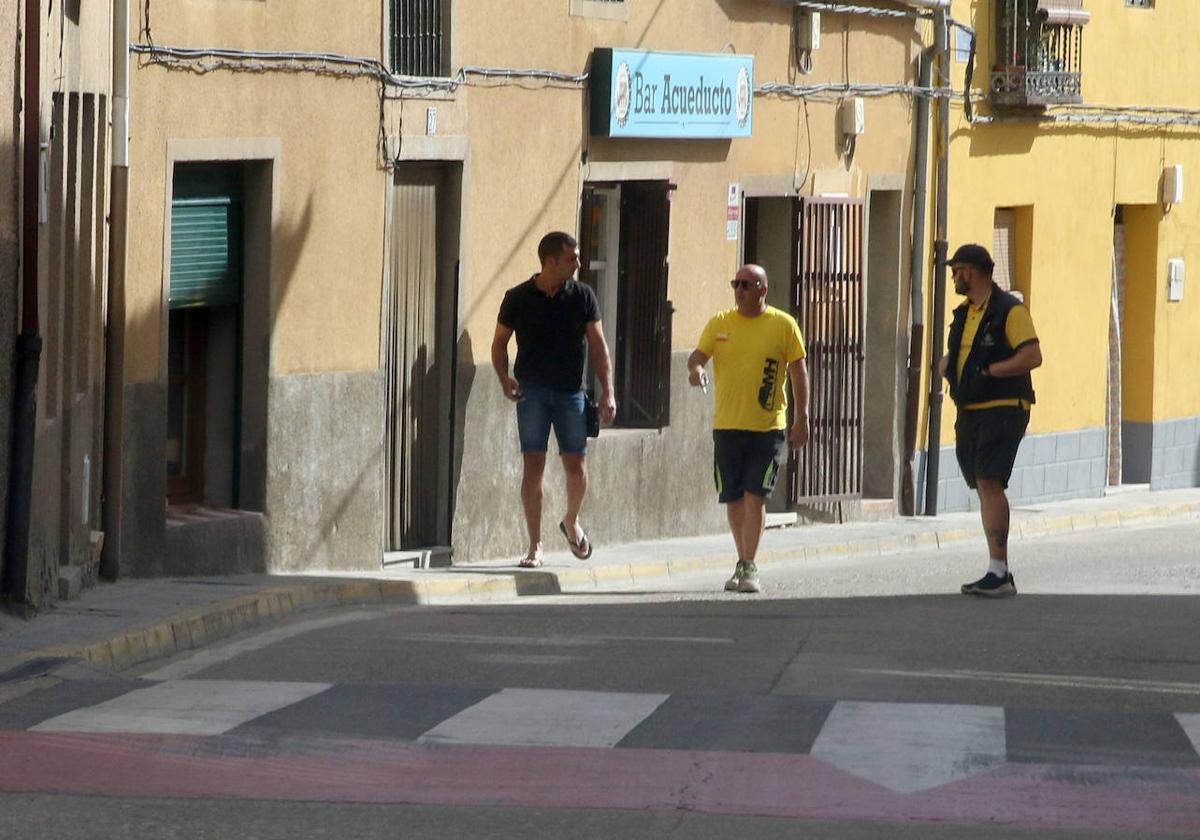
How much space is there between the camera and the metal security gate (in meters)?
20.6

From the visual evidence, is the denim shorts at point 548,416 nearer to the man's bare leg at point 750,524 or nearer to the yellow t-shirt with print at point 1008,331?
the man's bare leg at point 750,524

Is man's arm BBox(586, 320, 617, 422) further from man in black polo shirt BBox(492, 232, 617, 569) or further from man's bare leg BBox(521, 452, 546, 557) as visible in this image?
man's bare leg BBox(521, 452, 546, 557)

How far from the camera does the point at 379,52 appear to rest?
16000 millimetres

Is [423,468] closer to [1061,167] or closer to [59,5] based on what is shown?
[59,5]

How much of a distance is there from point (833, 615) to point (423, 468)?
4.37 meters

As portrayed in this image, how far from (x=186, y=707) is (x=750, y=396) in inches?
231

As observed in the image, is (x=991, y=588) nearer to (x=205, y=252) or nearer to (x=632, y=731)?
(x=205, y=252)

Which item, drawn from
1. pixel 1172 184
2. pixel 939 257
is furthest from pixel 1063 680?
→ pixel 1172 184

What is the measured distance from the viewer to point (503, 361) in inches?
613

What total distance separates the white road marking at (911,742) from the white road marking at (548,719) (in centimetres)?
72

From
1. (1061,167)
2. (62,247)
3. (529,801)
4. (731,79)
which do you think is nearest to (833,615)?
(62,247)

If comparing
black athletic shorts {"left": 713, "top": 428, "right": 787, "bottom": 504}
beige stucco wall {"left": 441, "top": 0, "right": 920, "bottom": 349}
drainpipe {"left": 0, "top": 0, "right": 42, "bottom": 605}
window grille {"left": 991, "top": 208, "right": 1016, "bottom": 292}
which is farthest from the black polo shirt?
window grille {"left": 991, "top": 208, "right": 1016, "bottom": 292}

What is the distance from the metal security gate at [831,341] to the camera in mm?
20578

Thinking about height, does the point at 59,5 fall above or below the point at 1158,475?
above
